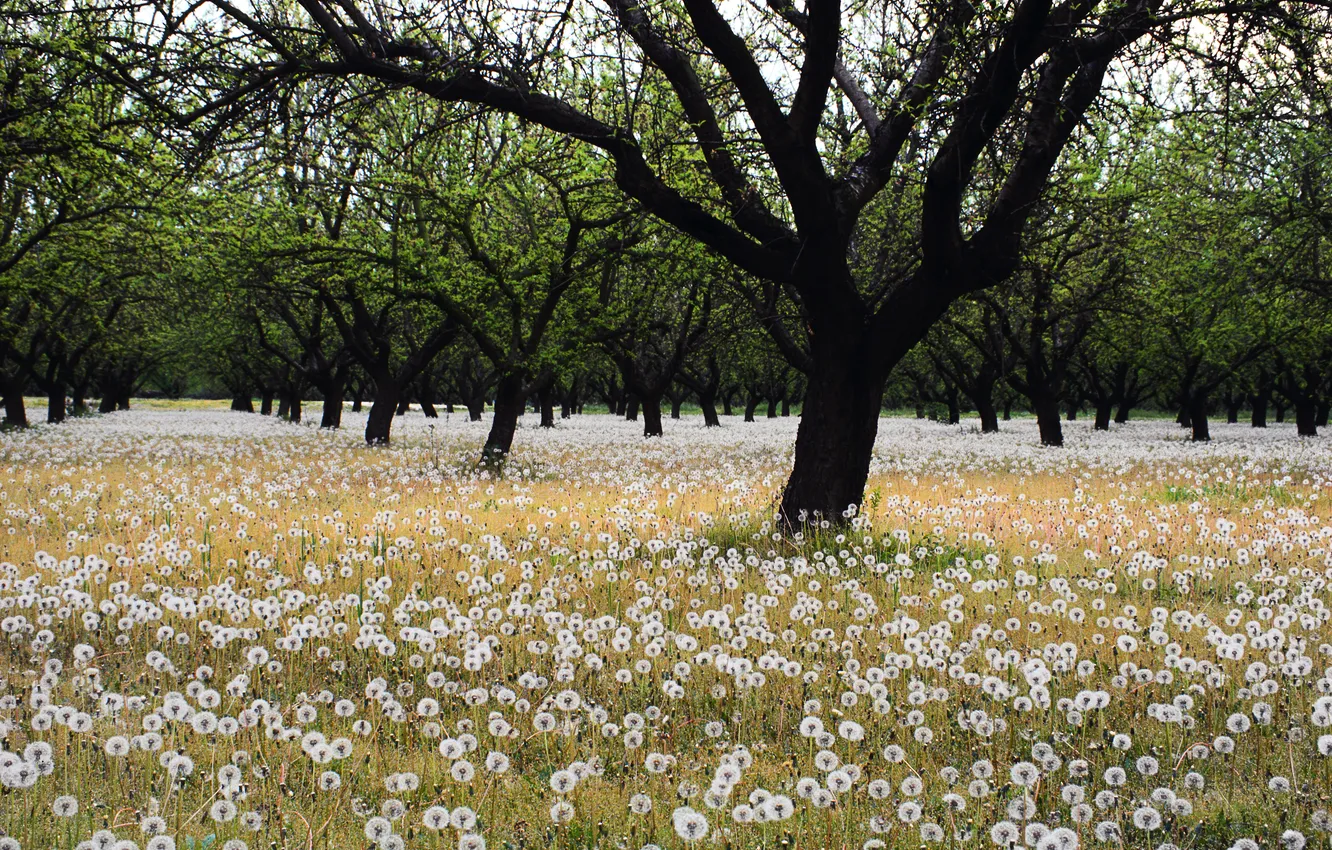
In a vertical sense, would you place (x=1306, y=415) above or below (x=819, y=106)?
below

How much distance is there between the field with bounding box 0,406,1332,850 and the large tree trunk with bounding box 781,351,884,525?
472 millimetres

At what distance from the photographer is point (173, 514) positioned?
32.6 feet

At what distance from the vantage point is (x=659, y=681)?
188 inches

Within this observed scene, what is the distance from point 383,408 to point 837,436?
754 inches

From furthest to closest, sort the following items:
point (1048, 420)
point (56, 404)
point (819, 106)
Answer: point (56, 404) → point (1048, 420) → point (819, 106)

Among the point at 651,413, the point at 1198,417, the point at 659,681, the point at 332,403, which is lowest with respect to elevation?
the point at 659,681

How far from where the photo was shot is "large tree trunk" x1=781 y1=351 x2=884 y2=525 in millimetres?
9133

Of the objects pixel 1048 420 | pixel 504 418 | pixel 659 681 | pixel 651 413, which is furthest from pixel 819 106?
pixel 651 413

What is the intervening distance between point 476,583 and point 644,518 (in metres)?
3.97

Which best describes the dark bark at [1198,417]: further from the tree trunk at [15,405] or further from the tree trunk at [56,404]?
the tree trunk at [56,404]

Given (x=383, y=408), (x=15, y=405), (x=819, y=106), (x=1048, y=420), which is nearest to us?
(x=819, y=106)

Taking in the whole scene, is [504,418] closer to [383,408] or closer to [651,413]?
[383,408]

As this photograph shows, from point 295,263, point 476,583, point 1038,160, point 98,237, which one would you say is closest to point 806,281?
point 1038,160

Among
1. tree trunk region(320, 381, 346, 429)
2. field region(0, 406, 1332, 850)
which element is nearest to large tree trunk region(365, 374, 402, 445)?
tree trunk region(320, 381, 346, 429)
